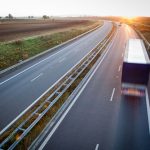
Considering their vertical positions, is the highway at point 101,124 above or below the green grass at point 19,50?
below

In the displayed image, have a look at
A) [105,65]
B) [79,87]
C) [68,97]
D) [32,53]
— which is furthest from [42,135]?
[32,53]

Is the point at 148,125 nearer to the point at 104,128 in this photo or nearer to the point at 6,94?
the point at 104,128

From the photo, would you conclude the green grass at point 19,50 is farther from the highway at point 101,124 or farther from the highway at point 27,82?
the highway at point 101,124

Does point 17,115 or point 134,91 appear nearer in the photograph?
point 17,115

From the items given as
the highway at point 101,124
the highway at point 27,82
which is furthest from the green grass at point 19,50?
the highway at point 101,124

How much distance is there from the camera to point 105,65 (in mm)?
27547

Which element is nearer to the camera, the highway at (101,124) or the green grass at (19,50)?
the highway at (101,124)

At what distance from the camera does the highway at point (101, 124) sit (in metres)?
11.4

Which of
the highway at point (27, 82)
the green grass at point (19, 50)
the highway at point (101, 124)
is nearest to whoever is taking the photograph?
the highway at point (101, 124)

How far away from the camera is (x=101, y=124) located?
1336 cm

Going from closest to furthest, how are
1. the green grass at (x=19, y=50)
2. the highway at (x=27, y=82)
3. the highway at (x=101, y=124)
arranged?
the highway at (x=101, y=124) < the highway at (x=27, y=82) < the green grass at (x=19, y=50)

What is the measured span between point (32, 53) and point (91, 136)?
2411cm

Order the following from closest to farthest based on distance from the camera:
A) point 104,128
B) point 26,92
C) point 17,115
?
point 104,128, point 17,115, point 26,92

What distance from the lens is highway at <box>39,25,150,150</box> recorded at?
11.4m
